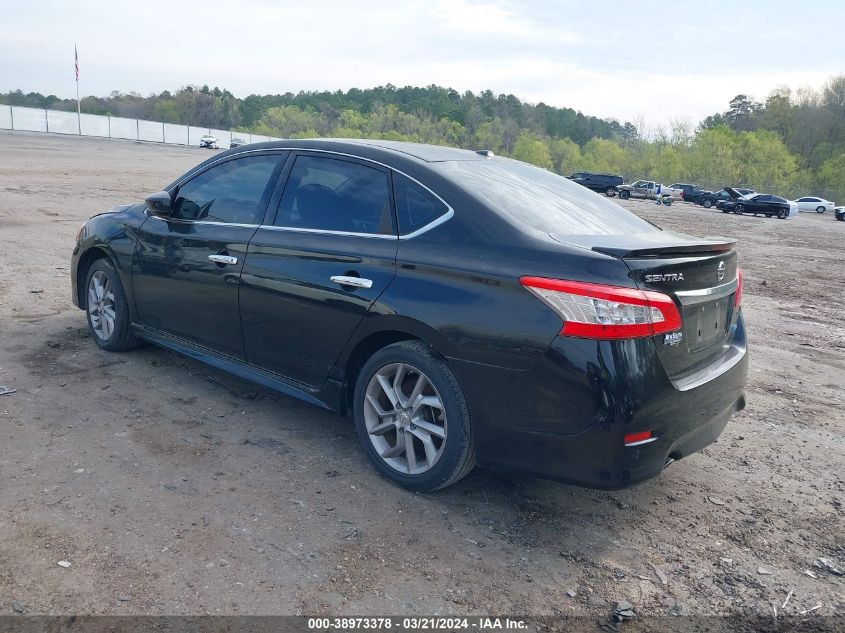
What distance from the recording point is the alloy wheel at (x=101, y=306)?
539 cm

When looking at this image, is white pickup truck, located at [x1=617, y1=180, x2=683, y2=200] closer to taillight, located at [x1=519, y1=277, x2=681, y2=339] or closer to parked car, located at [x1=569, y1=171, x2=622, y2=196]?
parked car, located at [x1=569, y1=171, x2=622, y2=196]

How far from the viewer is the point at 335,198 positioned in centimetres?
396

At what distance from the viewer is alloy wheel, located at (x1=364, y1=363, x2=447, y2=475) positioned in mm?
3441

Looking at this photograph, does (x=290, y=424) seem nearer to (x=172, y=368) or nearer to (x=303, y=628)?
(x=172, y=368)

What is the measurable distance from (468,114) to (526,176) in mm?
129956

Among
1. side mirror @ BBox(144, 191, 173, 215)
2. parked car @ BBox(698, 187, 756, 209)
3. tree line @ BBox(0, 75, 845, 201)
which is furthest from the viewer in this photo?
tree line @ BBox(0, 75, 845, 201)

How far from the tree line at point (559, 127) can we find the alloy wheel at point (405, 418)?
2481 inches

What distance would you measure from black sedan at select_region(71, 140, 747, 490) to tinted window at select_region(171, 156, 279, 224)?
0.6 inches

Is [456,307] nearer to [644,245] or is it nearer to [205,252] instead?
[644,245]

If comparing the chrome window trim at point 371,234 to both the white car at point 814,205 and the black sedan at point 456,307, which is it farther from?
the white car at point 814,205

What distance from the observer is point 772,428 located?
473 centimetres

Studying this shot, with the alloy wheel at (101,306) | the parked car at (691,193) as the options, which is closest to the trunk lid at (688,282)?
the alloy wheel at (101,306)

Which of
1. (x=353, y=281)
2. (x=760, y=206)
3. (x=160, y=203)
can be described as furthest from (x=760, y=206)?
(x=353, y=281)

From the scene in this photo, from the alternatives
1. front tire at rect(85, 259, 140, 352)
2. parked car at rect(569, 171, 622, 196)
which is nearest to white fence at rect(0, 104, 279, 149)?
parked car at rect(569, 171, 622, 196)
